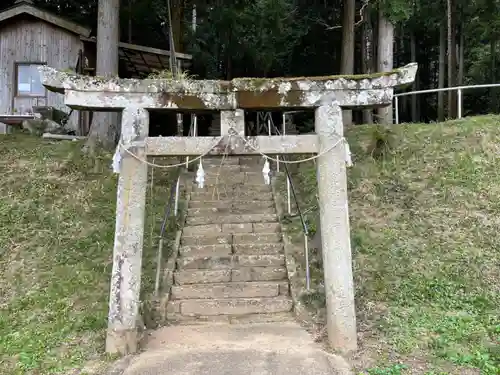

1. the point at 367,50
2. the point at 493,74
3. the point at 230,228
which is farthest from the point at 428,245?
the point at 493,74

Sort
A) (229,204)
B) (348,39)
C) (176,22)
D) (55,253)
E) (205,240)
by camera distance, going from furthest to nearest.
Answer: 1. (176,22)
2. (348,39)
3. (229,204)
4. (205,240)
5. (55,253)

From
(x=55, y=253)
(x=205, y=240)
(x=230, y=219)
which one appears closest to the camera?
(x=55, y=253)

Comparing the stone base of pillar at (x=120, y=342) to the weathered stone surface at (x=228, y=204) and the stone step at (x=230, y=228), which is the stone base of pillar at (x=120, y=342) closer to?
the stone step at (x=230, y=228)

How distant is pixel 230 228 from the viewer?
7543 mm

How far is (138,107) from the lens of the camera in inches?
205

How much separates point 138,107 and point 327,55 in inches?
556

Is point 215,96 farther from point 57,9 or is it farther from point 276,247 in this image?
point 57,9

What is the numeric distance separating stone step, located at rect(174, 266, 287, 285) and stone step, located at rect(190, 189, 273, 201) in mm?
2058

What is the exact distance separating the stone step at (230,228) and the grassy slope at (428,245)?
80cm

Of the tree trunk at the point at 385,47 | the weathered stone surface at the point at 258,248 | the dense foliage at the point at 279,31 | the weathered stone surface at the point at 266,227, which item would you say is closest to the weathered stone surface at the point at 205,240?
the weathered stone surface at the point at 258,248

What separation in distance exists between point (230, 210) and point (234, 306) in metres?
2.31

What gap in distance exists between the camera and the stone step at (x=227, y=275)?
6574 mm

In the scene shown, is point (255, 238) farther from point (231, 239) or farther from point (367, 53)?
point (367, 53)

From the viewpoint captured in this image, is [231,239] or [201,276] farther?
[231,239]
